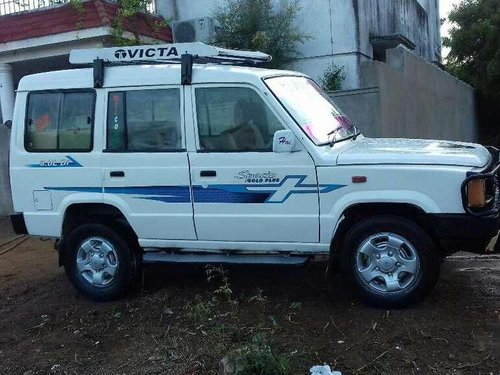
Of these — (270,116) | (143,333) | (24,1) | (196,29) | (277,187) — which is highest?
(24,1)

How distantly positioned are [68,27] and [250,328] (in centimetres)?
849

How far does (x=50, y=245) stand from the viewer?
352 inches

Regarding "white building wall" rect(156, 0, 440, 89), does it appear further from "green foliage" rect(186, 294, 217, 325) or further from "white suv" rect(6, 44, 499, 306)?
"green foliage" rect(186, 294, 217, 325)

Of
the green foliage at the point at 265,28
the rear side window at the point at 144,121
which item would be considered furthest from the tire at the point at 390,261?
the green foliage at the point at 265,28

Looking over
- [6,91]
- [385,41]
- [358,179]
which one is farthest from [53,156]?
[385,41]

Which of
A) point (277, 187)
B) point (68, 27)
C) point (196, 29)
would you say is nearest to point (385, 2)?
point (196, 29)

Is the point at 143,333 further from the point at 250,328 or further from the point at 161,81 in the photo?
the point at 161,81

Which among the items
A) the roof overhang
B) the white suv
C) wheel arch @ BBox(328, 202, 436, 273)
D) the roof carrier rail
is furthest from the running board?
the roof overhang

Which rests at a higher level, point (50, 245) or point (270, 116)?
point (270, 116)

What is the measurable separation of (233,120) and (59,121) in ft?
5.63

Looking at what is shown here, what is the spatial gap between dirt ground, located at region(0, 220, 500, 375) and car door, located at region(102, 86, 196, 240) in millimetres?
742

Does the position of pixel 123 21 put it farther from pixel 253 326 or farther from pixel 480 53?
pixel 480 53

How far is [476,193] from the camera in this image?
188 inches

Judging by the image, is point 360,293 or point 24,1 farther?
point 24,1
